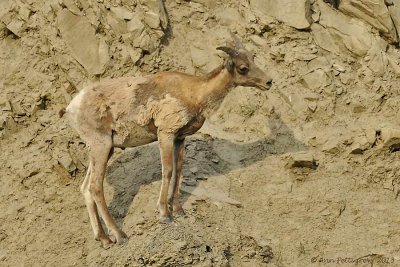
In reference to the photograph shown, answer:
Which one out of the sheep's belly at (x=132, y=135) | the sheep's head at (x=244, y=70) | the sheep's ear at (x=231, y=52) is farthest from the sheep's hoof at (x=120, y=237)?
the sheep's ear at (x=231, y=52)

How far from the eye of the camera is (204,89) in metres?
13.5

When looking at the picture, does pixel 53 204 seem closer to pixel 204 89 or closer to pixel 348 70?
pixel 204 89

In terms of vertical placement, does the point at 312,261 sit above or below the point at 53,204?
above

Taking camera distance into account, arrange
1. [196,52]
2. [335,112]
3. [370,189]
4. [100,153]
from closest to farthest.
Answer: [100,153]
[370,189]
[335,112]
[196,52]

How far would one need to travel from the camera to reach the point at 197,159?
49.5 feet

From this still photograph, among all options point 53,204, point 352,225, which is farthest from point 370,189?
point 53,204

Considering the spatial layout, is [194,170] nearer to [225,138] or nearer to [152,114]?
[225,138]

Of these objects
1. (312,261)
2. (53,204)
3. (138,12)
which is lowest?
(53,204)

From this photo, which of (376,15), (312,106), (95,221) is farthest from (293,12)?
(95,221)

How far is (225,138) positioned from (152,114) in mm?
3057

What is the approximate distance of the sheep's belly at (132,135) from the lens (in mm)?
13469

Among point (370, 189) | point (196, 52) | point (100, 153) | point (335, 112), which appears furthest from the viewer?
point (196, 52)

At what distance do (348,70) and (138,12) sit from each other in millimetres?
5001

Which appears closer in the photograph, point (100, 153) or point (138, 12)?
point (100, 153)
